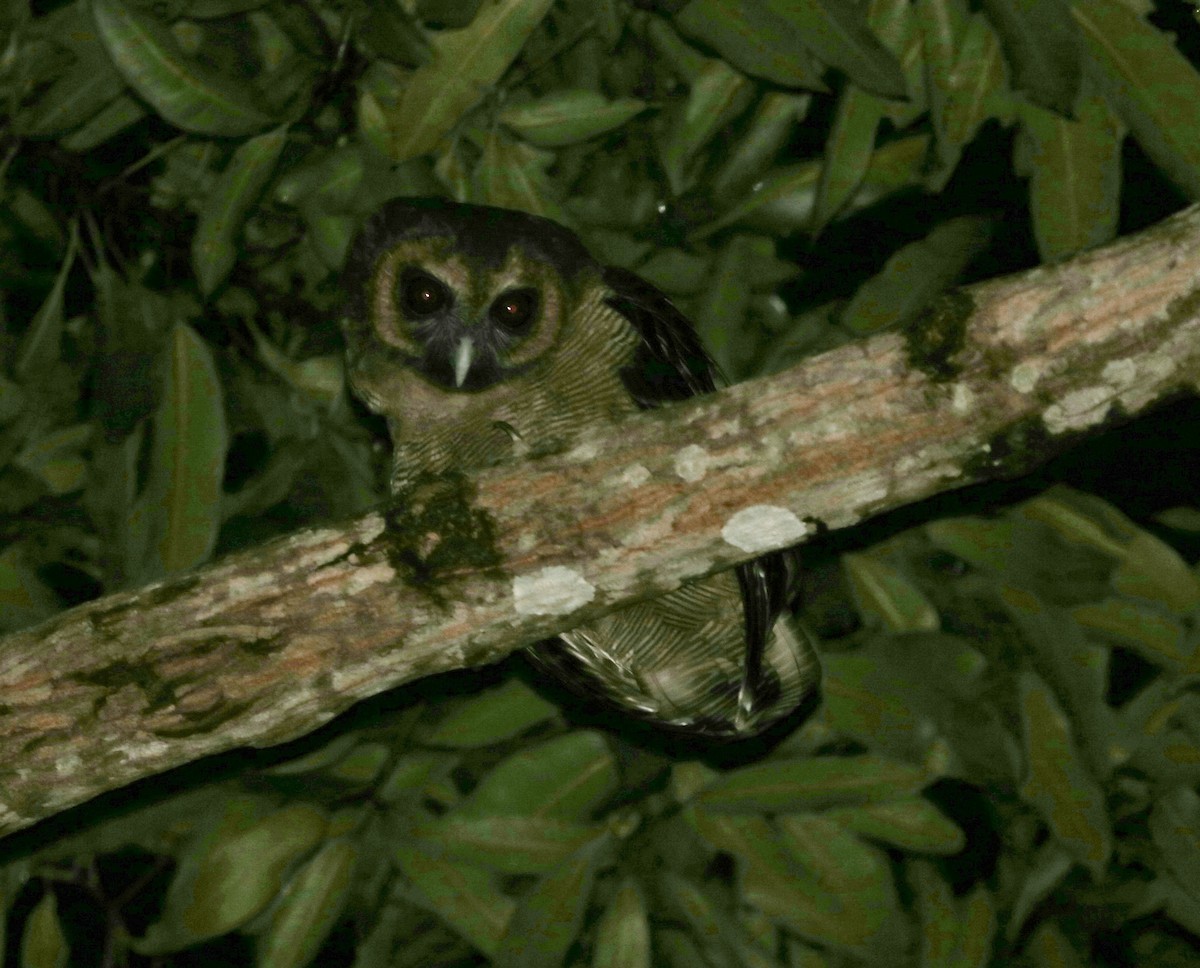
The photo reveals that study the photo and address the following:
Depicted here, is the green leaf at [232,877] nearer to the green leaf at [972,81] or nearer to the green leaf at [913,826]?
the green leaf at [913,826]

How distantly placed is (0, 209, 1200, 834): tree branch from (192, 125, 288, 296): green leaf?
81cm

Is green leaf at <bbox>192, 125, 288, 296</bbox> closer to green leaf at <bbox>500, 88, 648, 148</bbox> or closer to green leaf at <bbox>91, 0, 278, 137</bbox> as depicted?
green leaf at <bbox>91, 0, 278, 137</bbox>

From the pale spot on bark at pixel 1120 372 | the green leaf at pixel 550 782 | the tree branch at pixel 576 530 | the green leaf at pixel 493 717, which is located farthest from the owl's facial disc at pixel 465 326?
the pale spot on bark at pixel 1120 372

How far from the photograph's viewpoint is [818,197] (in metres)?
2.33

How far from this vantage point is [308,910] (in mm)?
2320

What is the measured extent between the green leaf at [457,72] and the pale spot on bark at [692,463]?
0.91m

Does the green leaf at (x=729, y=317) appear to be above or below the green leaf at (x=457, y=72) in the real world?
below

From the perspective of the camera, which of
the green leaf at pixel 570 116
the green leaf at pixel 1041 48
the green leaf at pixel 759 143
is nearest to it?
the green leaf at pixel 1041 48

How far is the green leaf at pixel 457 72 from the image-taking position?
2264 mm

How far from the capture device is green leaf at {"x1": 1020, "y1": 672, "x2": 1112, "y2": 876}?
228cm

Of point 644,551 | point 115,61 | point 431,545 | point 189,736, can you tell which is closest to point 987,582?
point 644,551

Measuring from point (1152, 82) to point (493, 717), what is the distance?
4.84 feet

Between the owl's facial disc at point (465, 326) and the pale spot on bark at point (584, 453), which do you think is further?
the owl's facial disc at point (465, 326)

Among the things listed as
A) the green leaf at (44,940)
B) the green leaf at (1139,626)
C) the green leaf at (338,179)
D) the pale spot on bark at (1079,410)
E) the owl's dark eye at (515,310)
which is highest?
the pale spot on bark at (1079,410)
